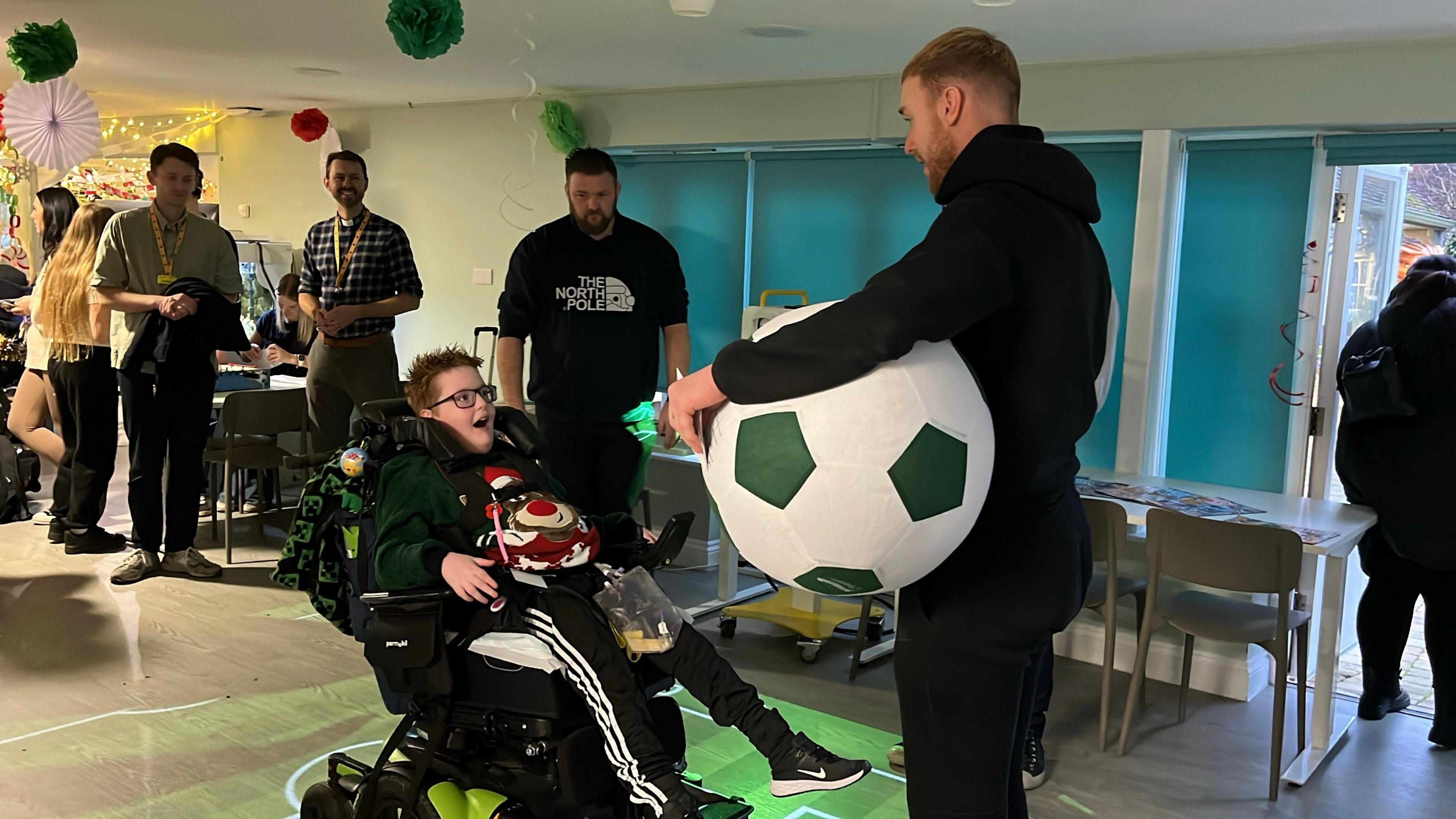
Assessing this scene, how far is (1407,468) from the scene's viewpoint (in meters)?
3.49

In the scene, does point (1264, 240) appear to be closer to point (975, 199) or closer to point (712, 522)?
point (712, 522)

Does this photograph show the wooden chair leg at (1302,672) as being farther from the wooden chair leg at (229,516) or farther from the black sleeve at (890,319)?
the wooden chair leg at (229,516)

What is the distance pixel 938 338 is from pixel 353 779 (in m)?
1.76

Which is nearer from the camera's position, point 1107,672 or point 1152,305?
point 1107,672

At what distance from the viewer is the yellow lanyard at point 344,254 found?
15.4 feet

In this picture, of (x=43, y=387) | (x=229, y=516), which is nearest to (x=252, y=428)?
(x=229, y=516)

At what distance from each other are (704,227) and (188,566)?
9.70ft

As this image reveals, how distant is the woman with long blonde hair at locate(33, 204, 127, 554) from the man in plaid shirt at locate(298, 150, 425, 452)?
0.86 metres

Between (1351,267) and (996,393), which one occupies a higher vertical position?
(1351,267)

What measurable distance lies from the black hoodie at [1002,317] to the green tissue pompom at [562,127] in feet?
15.7

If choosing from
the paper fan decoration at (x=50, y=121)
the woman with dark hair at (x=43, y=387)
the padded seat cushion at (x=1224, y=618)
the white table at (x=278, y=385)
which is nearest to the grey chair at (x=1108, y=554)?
the padded seat cushion at (x=1224, y=618)

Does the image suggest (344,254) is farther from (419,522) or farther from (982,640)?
(982,640)

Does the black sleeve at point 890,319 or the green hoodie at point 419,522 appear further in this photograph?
the green hoodie at point 419,522

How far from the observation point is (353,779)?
2404 millimetres
